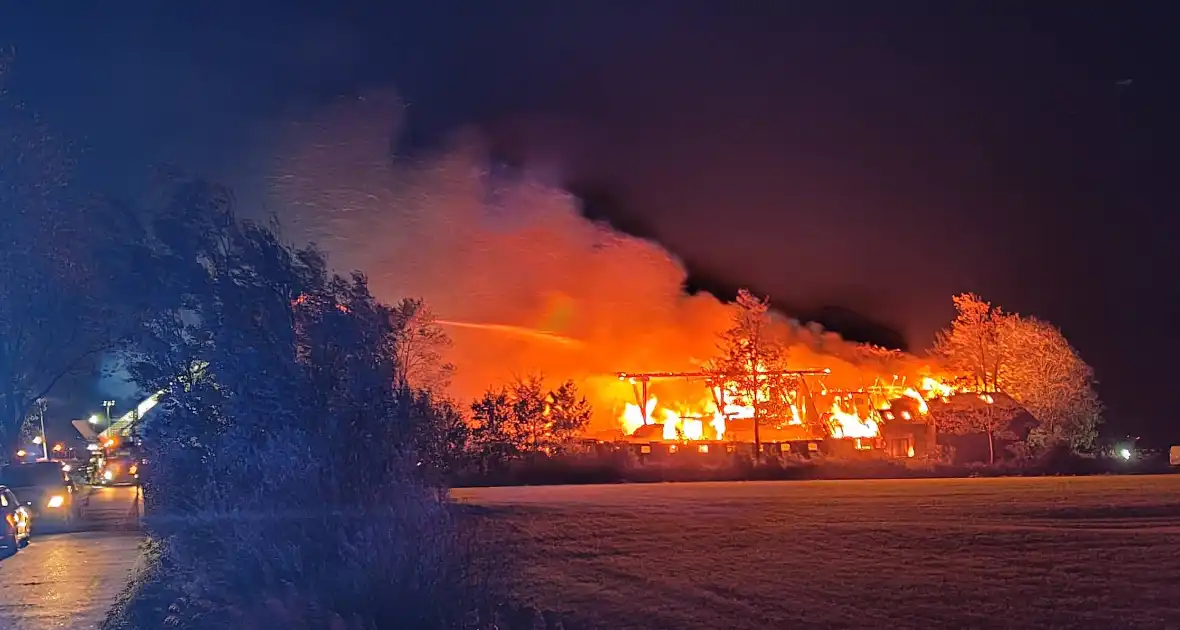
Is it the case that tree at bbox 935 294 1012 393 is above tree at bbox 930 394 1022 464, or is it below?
above

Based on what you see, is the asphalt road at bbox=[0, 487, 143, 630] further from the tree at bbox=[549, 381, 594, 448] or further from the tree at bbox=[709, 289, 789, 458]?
the tree at bbox=[709, 289, 789, 458]

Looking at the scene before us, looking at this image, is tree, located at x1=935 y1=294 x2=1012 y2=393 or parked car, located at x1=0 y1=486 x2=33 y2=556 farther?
tree, located at x1=935 y1=294 x2=1012 y2=393

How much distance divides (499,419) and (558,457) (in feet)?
15.2

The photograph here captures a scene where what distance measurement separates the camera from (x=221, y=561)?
37.9ft

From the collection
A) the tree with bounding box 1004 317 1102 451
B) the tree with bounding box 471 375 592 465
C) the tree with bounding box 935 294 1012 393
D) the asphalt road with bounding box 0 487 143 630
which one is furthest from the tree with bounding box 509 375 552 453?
the tree with bounding box 1004 317 1102 451

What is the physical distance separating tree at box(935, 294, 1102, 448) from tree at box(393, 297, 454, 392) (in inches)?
1044

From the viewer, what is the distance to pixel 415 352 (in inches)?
585

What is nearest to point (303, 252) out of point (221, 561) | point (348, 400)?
point (348, 400)

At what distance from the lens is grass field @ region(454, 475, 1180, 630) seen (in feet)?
35.1

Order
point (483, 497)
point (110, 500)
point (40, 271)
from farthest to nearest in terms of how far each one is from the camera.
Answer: point (110, 500) → point (483, 497) → point (40, 271)

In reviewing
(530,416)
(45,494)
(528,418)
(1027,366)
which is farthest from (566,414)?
(1027,366)

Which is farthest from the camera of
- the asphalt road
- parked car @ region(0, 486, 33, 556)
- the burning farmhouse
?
the burning farmhouse

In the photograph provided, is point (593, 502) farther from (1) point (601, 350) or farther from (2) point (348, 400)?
(1) point (601, 350)

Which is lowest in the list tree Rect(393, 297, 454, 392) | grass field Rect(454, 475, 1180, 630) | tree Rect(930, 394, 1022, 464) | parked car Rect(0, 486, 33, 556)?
grass field Rect(454, 475, 1180, 630)
